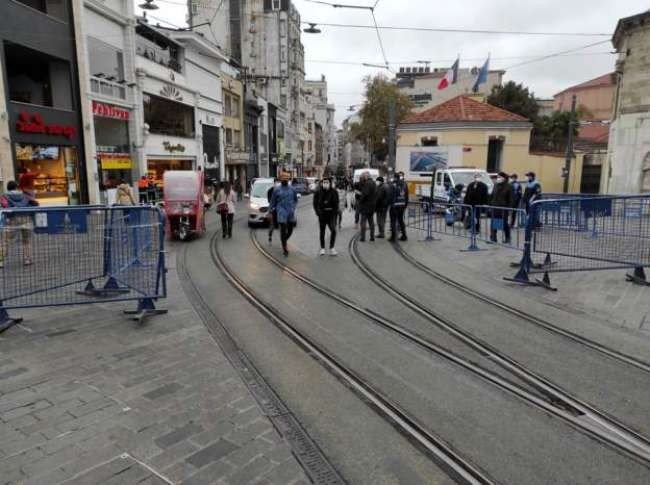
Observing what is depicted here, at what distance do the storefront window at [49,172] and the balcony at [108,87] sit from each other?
12.9ft

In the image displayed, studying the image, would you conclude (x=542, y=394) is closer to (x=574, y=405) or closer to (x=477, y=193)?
(x=574, y=405)

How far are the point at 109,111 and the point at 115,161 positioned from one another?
8.29ft

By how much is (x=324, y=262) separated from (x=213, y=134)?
31164 millimetres

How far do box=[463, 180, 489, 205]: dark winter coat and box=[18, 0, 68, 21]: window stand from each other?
60.6 feet

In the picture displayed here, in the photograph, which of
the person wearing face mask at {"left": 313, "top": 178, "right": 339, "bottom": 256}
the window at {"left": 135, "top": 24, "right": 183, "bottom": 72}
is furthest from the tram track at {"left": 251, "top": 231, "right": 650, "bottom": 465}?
the window at {"left": 135, "top": 24, "right": 183, "bottom": 72}

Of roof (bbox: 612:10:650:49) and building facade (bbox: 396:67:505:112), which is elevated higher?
building facade (bbox: 396:67:505:112)

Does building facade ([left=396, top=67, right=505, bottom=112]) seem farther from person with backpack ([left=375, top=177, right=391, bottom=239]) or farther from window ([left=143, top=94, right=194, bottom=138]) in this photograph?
person with backpack ([left=375, top=177, right=391, bottom=239])

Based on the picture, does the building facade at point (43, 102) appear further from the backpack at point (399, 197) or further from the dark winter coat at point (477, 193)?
the dark winter coat at point (477, 193)

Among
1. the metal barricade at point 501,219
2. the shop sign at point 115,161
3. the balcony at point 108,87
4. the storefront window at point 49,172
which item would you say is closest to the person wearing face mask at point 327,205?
the metal barricade at point 501,219

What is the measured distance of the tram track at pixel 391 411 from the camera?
3197mm

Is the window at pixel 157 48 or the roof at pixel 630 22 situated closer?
the roof at pixel 630 22

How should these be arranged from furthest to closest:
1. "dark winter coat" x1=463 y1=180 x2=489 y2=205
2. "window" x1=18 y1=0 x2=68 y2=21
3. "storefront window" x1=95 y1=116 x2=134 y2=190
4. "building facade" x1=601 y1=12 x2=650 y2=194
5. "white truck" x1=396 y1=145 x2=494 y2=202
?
"white truck" x1=396 y1=145 x2=494 y2=202 → "storefront window" x1=95 y1=116 x2=134 y2=190 → "building facade" x1=601 y1=12 x2=650 y2=194 → "window" x1=18 y1=0 x2=68 y2=21 → "dark winter coat" x1=463 y1=180 x2=489 y2=205

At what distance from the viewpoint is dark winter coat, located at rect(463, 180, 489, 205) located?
1362cm

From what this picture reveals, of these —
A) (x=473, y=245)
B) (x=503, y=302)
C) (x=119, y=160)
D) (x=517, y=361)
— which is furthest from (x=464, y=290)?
(x=119, y=160)
